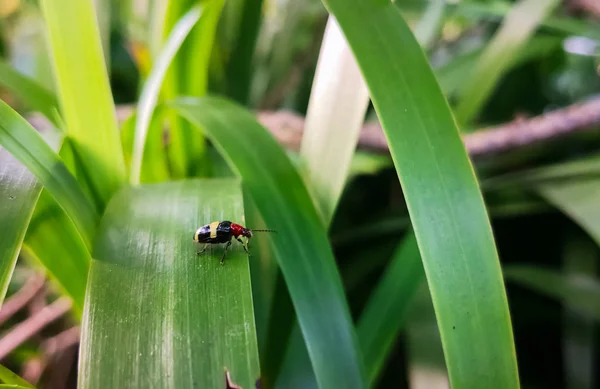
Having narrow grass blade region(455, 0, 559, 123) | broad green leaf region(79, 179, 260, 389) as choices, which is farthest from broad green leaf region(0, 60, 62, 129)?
narrow grass blade region(455, 0, 559, 123)

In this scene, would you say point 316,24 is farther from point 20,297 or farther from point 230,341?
point 230,341

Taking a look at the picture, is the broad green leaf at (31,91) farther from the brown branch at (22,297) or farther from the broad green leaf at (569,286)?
the broad green leaf at (569,286)

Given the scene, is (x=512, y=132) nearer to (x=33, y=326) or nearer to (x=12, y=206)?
(x=12, y=206)

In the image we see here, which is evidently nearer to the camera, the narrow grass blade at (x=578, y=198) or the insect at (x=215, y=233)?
the insect at (x=215, y=233)

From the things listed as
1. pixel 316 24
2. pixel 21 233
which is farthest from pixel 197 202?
pixel 316 24

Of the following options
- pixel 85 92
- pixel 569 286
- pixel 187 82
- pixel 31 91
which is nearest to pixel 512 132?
pixel 569 286

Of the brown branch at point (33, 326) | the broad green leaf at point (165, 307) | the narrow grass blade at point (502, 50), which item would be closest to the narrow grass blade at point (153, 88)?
the broad green leaf at point (165, 307)

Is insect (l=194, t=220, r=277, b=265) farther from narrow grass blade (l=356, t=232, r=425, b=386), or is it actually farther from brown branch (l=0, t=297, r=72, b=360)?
brown branch (l=0, t=297, r=72, b=360)
